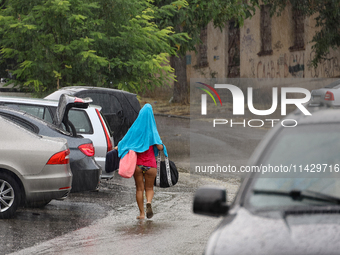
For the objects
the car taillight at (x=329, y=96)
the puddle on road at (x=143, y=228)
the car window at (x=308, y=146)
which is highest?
the car taillight at (x=329, y=96)

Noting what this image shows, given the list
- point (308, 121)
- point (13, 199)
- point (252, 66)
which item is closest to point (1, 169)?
point (13, 199)

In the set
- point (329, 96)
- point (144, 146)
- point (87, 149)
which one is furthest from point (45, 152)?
point (329, 96)

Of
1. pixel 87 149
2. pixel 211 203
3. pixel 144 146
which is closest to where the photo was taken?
pixel 211 203

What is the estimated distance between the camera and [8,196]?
332 inches

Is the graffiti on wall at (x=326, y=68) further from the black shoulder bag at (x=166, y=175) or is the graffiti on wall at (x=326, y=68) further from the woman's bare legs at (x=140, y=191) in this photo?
the woman's bare legs at (x=140, y=191)

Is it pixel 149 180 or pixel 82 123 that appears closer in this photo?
pixel 149 180

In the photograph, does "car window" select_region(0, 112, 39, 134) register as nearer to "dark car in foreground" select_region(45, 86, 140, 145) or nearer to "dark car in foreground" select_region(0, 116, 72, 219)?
"dark car in foreground" select_region(0, 116, 72, 219)

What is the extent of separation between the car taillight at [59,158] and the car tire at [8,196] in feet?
1.92

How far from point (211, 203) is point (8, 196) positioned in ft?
17.8

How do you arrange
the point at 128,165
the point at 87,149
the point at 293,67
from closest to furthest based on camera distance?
1. the point at 128,165
2. the point at 87,149
3. the point at 293,67

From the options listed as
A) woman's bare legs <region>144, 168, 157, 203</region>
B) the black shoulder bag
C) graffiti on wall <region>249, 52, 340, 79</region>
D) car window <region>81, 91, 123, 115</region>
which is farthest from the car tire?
graffiti on wall <region>249, 52, 340, 79</region>

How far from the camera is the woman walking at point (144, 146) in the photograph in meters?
8.76

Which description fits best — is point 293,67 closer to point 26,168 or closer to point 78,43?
point 78,43

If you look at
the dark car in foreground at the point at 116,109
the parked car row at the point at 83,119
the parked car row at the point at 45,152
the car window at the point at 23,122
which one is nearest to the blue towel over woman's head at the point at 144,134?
the parked car row at the point at 45,152
